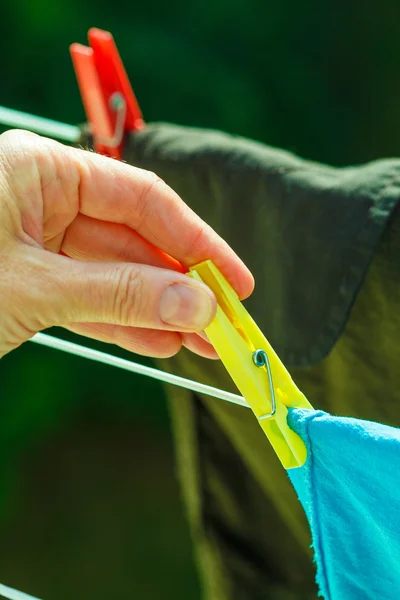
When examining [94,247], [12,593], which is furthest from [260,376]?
[12,593]

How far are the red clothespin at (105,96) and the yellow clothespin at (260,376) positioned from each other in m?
0.28

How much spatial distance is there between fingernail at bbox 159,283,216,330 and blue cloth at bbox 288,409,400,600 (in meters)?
0.06

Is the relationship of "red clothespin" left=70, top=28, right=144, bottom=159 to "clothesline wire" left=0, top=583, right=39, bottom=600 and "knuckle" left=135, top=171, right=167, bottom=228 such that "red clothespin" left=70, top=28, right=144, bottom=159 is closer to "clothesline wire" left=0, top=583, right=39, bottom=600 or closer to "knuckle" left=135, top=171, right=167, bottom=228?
"knuckle" left=135, top=171, right=167, bottom=228

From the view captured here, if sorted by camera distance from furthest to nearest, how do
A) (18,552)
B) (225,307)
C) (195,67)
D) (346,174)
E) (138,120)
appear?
(195,67) → (18,552) → (138,120) → (346,174) → (225,307)

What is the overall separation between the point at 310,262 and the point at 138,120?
8.1 inches

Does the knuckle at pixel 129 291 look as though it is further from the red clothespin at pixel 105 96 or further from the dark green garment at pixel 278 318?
the red clothespin at pixel 105 96

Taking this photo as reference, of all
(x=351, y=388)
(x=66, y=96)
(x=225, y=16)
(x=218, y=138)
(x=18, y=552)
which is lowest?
(x=18, y=552)

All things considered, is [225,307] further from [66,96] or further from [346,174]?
[66,96]

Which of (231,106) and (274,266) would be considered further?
(231,106)

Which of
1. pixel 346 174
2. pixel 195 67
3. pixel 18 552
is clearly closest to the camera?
pixel 346 174

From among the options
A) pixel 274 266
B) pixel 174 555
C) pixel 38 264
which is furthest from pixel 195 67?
pixel 38 264

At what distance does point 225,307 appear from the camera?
428mm

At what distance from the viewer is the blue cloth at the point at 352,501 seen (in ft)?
1.19

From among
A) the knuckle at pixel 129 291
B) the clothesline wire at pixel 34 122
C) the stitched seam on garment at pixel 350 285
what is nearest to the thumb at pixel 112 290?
the knuckle at pixel 129 291
